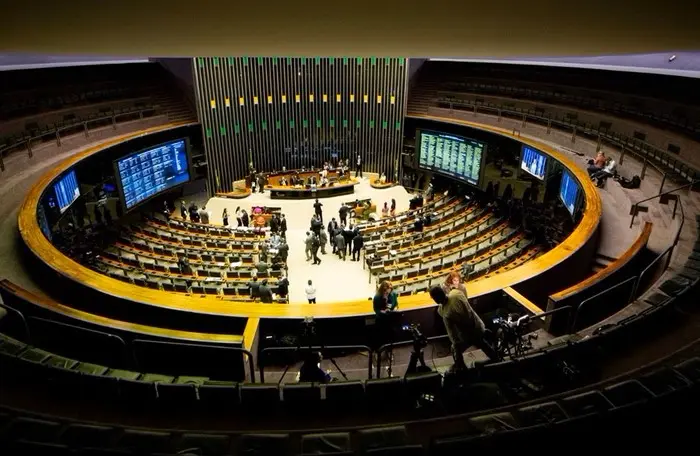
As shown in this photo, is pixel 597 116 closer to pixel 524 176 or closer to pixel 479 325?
pixel 524 176

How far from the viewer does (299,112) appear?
20.4m

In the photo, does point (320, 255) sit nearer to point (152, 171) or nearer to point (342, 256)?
point (342, 256)

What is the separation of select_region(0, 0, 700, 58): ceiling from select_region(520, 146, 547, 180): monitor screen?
33.9ft

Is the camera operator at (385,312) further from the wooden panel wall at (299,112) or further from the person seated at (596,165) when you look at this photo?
the wooden panel wall at (299,112)

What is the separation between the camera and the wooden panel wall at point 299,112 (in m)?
18.8

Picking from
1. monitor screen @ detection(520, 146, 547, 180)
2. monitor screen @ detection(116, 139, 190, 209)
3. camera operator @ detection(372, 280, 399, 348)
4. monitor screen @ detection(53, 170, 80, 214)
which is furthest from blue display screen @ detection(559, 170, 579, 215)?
monitor screen @ detection(116, 139, 190, 209)

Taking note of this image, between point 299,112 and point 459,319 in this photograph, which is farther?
point 299,112

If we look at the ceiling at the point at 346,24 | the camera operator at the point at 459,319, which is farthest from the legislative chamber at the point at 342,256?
the ceiling at the point at 346,24

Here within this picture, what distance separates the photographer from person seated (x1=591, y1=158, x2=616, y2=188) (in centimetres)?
995

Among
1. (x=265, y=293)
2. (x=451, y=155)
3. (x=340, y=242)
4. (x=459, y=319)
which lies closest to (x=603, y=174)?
(x=340, y=242)

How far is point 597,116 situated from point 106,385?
593 inches

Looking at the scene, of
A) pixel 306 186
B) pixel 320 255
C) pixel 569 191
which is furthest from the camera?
pixel 306 186

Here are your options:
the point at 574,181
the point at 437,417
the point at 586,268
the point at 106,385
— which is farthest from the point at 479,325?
the point at 574,181

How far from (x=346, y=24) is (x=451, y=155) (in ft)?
50.5
